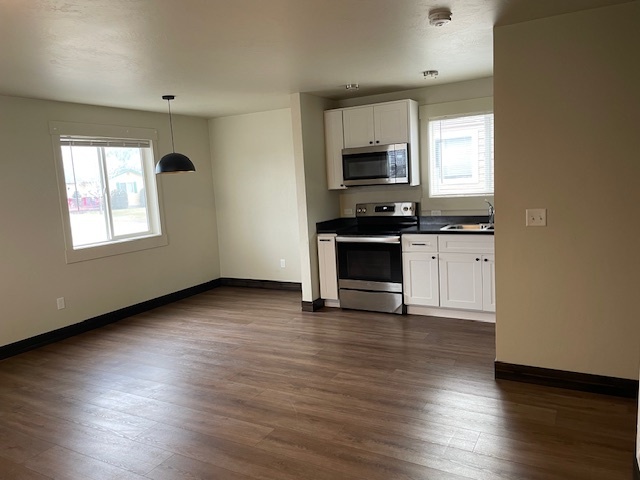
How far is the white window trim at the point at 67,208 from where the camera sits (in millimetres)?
4855

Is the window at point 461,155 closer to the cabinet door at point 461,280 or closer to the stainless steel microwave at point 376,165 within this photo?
the stainless steel microwave at point 376,165

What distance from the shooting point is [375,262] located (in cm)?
511

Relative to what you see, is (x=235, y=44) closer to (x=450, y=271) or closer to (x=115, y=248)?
(x=450, y=271)

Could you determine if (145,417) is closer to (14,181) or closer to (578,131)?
(14,181)

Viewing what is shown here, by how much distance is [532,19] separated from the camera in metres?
2.98

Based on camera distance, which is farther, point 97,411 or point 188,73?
point 188,73

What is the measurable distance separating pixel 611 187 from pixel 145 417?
3.27 meters

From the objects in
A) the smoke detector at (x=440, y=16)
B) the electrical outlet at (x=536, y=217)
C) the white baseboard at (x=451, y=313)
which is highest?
the smoke detector at (x=440, y=16)

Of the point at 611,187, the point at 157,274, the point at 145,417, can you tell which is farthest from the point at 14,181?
the point at 611,187

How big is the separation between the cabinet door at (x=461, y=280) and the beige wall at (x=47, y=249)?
347 cm

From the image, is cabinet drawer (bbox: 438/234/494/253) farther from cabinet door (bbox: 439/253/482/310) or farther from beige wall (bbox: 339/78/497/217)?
beige wall (bbox: 339/78/497/217)

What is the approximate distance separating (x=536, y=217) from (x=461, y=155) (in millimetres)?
2145

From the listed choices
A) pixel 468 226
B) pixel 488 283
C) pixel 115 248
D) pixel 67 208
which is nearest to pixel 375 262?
pixel 468 226

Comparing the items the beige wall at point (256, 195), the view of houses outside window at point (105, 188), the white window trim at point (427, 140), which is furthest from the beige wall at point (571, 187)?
the view of houses outside window at point (105, 188)
